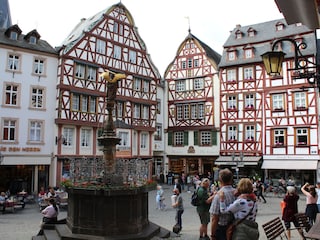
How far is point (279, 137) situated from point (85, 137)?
592 inches

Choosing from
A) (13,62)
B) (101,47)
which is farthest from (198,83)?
(13,62)

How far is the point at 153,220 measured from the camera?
47.1 ft

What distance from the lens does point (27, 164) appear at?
77.9 ft

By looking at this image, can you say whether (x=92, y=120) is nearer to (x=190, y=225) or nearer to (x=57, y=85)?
(x=57, y=85)

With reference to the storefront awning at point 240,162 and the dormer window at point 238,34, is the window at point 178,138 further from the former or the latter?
the dormer window at point 238,34

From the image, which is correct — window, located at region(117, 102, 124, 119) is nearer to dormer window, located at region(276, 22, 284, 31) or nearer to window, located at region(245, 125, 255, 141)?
window, located at region(245, 125, 255, 141)

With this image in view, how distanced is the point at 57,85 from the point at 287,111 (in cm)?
1740

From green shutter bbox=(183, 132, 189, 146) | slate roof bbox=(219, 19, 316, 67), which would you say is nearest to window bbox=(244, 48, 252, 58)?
slate roof bbox=(219, 19, 316, 67)

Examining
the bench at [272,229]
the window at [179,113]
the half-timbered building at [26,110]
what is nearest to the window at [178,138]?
the window at [179,113]

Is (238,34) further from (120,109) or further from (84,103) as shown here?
(84,103)

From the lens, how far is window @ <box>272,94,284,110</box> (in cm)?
2831

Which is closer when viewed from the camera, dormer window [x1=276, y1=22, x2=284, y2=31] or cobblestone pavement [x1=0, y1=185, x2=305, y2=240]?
cobblestone pavement [x1=0, y1=185, x2=305, y2=240]

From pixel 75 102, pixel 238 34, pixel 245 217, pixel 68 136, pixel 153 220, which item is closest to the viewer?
pixel 245 217

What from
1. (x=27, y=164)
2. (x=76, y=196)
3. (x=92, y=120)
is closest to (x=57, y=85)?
(x=92, y=120)
